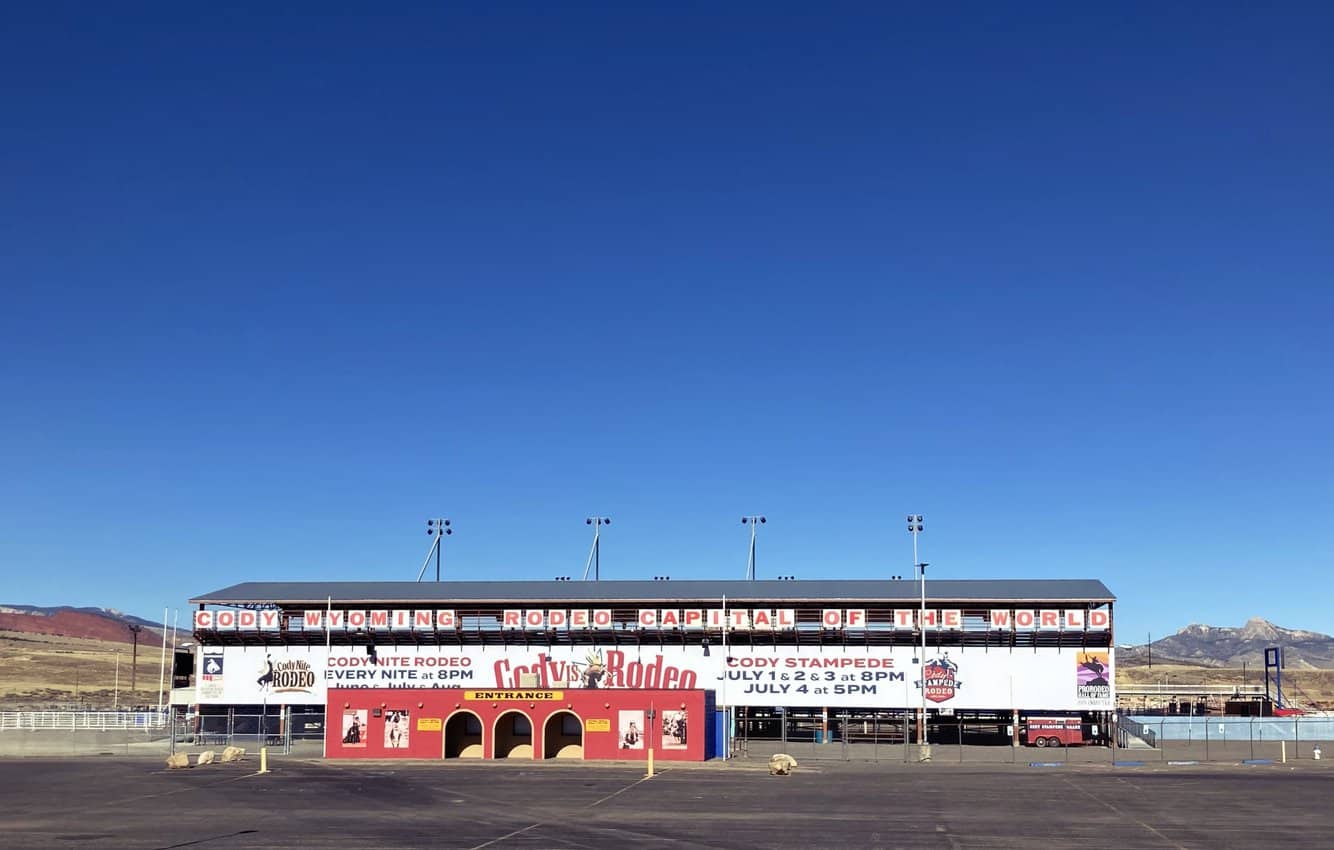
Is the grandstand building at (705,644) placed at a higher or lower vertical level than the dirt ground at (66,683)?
higher

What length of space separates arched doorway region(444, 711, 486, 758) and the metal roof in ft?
68.4

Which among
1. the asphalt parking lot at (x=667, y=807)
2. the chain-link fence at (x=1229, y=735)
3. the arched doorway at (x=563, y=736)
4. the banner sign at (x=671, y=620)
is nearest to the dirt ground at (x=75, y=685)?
the banner sign at (x=671, y=620)

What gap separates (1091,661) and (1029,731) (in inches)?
266

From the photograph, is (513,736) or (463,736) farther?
(513,736)

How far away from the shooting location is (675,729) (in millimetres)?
72438

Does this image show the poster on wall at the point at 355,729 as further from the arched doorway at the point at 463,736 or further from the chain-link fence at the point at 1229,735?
the chain-link fence at the point at 1229,735

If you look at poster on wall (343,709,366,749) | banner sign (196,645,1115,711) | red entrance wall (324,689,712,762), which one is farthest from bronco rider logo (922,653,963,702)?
poster on wall (343,709,366,749)

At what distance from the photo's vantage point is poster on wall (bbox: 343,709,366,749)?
7512cm

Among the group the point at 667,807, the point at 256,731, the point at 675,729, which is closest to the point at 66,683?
the point at 256,731

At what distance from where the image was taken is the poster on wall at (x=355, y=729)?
75.1 metres

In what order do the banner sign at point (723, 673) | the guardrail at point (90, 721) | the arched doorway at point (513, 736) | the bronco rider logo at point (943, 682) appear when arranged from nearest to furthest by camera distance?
the arched doorway at point (513, 736)
the guardrail at point (90, 721)
the banner sign at point (723, 673)
the bronco rider logo at point (943, 682)

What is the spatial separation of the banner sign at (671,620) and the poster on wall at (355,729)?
22.7 m

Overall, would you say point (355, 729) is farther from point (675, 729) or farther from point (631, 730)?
point (675, 729)

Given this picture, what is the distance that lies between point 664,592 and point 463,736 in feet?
87.7
